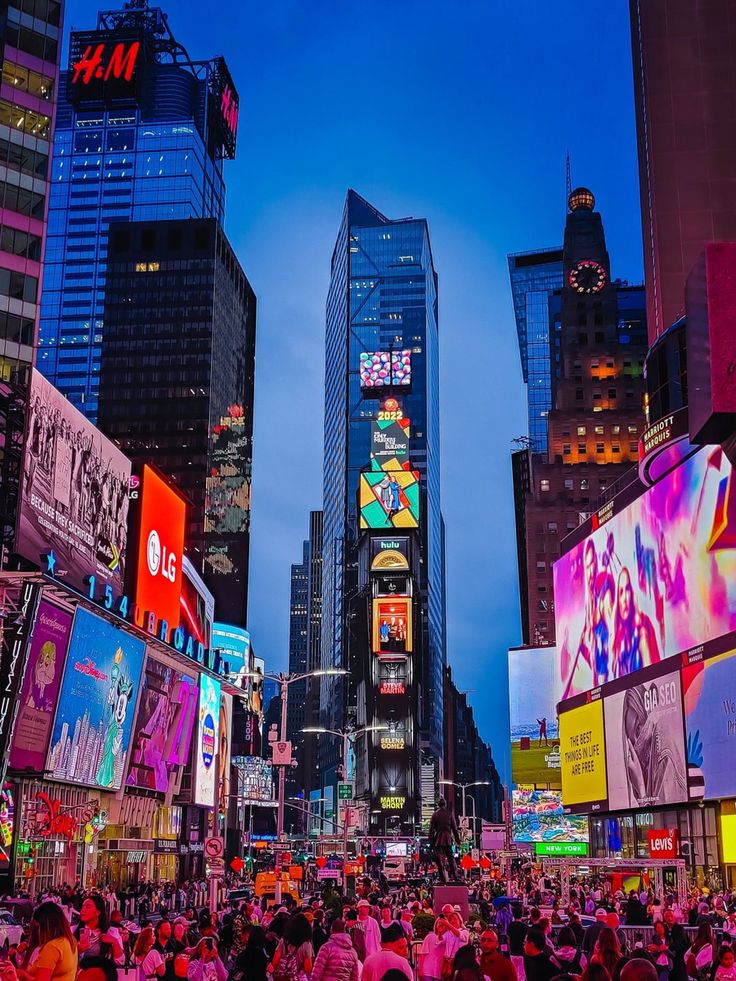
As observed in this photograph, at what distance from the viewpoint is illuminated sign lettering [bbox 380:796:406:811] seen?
530 ft

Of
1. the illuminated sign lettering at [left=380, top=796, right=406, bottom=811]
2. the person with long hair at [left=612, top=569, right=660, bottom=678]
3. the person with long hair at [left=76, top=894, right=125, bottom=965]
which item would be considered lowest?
the person with long hair at [left=76, top=894, right=125, bottom=965]

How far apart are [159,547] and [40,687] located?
2477cm

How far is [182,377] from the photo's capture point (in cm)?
18712

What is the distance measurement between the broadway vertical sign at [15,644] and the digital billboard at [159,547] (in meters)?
19.9

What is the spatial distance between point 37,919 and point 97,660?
48.4 metres

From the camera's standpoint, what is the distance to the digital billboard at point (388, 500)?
172125mm

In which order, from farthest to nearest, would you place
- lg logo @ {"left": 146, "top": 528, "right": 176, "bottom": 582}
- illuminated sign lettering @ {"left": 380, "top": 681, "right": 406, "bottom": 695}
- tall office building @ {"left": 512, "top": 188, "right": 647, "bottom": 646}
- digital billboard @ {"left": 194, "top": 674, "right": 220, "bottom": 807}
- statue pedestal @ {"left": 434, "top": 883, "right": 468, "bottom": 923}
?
1. illuminated sign lettering @ {"left": 380, "top": 681, "right": 406, "bottom": 695}
2. tall office building @ {"left": 512, "top": 188, "right": 647, "bottom": 646}
3. digital billboard @ {"left": 194, "top": 674, "right": 220, "bottom": 807}
4. lg logo @ {"left": 146, "top": 528, "right": 176, "bottom": 582}
5. statue pedestal @ {"left": 434, "top": 883, "right": 468, "bottom": 923}

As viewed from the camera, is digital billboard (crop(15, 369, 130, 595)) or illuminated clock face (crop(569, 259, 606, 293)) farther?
illuminated clock face (crop(569, 259, 606, 293))

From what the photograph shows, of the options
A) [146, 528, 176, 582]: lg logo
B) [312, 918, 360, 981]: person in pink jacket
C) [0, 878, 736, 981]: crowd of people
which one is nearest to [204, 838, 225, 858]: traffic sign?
[0, 878, 736, 981]: crowd of people

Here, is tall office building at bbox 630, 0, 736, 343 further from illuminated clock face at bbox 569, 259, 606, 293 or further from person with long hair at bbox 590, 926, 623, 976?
person with long hair at bbox 590, 926, 623, 976

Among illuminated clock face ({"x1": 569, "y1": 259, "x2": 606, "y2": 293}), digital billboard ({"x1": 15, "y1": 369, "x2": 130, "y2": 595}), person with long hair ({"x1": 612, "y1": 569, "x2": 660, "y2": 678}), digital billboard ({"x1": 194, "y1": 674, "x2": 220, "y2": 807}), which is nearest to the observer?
digital billboard ({"x1": 15, "y1": 369, "x2": 130, "y2": 595})

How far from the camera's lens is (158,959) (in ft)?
52.2

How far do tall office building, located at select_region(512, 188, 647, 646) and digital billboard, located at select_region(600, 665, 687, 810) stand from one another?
253 feet

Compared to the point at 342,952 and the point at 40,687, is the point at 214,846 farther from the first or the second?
the point at 40,687
